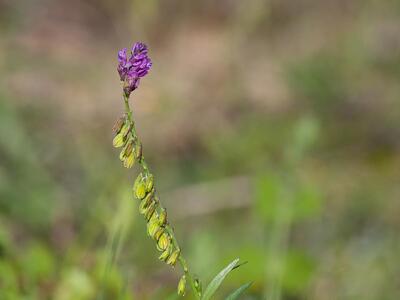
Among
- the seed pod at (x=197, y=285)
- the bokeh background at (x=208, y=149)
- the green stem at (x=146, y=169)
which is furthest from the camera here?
the bokeh background at (x=208, y=149)

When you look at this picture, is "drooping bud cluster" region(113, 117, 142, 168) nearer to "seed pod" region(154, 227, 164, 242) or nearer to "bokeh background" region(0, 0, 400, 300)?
"seed pod" region(154, 227, 164, 242)

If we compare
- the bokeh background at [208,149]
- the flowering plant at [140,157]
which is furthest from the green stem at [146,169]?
the bokeh background at [208,149]

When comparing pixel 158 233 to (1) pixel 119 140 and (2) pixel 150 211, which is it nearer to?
(2) pixel 150 211

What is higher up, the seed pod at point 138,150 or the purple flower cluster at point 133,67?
the purple flower cluster at point 133,67

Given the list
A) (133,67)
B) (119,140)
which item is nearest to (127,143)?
(119,140)

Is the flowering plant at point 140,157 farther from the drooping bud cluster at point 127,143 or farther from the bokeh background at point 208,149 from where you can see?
the bokeh background at point 208,149

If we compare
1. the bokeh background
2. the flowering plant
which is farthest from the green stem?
the bokeh background

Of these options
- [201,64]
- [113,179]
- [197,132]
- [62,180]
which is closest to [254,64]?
[201,64]
